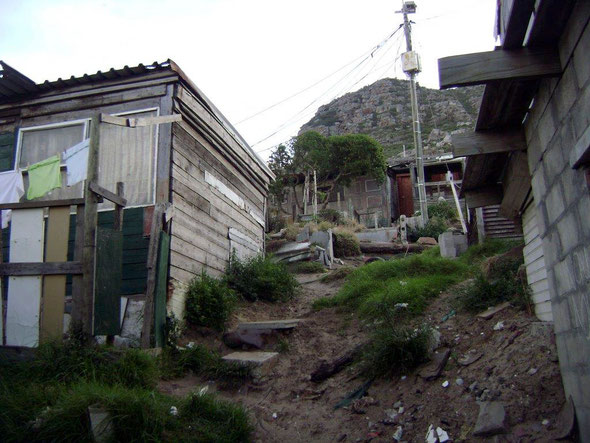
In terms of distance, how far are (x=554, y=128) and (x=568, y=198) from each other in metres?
0.51

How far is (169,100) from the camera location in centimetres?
806

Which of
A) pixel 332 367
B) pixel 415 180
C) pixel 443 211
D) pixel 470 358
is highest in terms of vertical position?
pixel 415 180


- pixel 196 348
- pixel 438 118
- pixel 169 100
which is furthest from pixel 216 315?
pixel 438 118

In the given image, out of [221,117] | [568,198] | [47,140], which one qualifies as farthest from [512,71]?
[47,140]

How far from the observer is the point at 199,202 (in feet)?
29.1

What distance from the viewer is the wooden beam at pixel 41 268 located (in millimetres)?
Answer: 5473

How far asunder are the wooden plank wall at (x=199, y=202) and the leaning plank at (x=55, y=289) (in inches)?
84.5

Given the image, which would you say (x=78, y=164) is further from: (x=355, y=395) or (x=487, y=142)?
(x=487, y=142)

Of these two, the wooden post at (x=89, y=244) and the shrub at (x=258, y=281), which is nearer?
the wooden post at (x=89, y=244)

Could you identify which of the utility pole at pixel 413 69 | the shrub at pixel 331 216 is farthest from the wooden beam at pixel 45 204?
the shrub at pixel 331 216

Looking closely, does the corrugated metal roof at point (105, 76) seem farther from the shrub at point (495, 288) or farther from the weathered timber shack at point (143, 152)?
the shrub at point (495, 288)

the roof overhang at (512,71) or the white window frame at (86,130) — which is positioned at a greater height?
the white window frame at (86,130)

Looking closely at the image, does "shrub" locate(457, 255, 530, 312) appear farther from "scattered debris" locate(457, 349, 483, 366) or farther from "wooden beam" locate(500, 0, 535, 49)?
"wooden beam" locate(500, 0, 535, 49)

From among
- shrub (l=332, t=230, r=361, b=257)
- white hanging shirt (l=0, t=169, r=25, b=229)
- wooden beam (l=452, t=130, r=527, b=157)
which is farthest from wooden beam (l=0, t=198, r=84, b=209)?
shrub (l=332, t=230, r=361, b=257)
